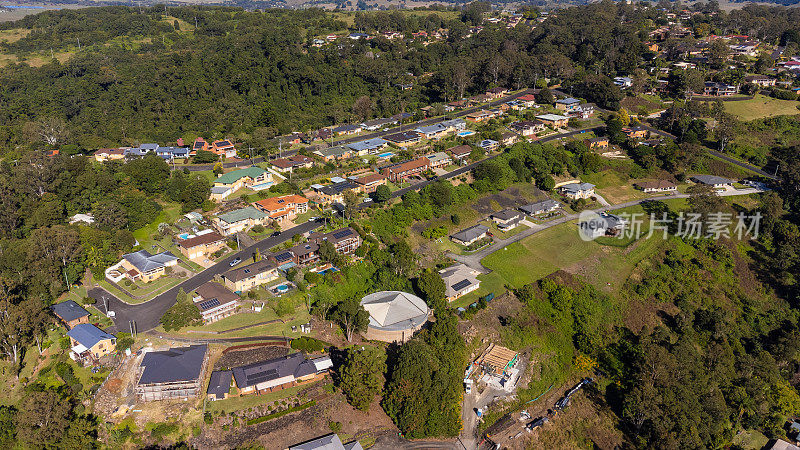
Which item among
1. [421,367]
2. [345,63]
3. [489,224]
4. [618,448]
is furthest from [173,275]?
[345,63]

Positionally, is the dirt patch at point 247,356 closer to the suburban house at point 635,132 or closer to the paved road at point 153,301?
the paved road at point 153,301

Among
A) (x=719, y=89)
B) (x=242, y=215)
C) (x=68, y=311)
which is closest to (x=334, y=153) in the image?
(x=242, y=215)

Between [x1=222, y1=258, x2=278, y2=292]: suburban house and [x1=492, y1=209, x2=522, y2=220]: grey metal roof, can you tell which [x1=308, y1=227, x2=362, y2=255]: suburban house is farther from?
[x1=492, y1=209, x2=522, y2=220]: grey metal roof

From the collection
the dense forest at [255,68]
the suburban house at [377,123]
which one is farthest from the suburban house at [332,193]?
the suburban house at [377,123]

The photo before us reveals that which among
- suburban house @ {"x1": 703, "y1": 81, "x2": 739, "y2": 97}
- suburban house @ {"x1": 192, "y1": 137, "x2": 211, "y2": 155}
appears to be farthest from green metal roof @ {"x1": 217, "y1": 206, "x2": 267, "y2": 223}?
suburban house @ {"x1": 703, "y1": 81, "x2": 739, "y2": 97}

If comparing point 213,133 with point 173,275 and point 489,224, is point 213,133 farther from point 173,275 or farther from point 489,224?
point 489,224

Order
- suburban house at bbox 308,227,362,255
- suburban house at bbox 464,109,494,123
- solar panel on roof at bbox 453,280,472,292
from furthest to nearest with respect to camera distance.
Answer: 1. suburban house at bbox 464,109,494,123
2. suburban house at bbox 308,227,362,255
3. solar panel on roof at bbox 453,280,472,292
